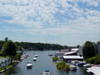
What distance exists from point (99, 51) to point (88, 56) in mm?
4372

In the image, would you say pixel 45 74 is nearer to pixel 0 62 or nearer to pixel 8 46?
pixel 0 62

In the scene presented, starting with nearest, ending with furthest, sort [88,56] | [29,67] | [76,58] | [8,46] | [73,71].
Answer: [73,71] < [29,67] < [8,46] < [88,56] < [76,58]

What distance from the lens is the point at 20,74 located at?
64062 millimetres

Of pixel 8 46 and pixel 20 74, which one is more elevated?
pixel 8 46

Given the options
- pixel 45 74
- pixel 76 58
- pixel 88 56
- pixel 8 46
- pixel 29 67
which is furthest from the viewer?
pixel 76 58

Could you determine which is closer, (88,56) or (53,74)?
(53,74)

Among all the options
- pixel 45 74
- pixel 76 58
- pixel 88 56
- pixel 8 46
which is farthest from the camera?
pixel 76 58

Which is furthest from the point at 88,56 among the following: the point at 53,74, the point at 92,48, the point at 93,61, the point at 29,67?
the point at 53,74

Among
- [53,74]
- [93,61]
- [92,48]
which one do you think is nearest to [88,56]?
[92,48]

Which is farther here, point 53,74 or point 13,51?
point 13,51

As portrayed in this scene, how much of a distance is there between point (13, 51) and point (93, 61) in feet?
84.1

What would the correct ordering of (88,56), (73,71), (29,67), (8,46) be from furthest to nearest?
1. (88,56)
2. (8,46)
3. (29,67)
4. (73,71)

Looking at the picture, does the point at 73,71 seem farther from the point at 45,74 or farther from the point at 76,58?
the point at 76,58

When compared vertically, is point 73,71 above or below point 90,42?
below
